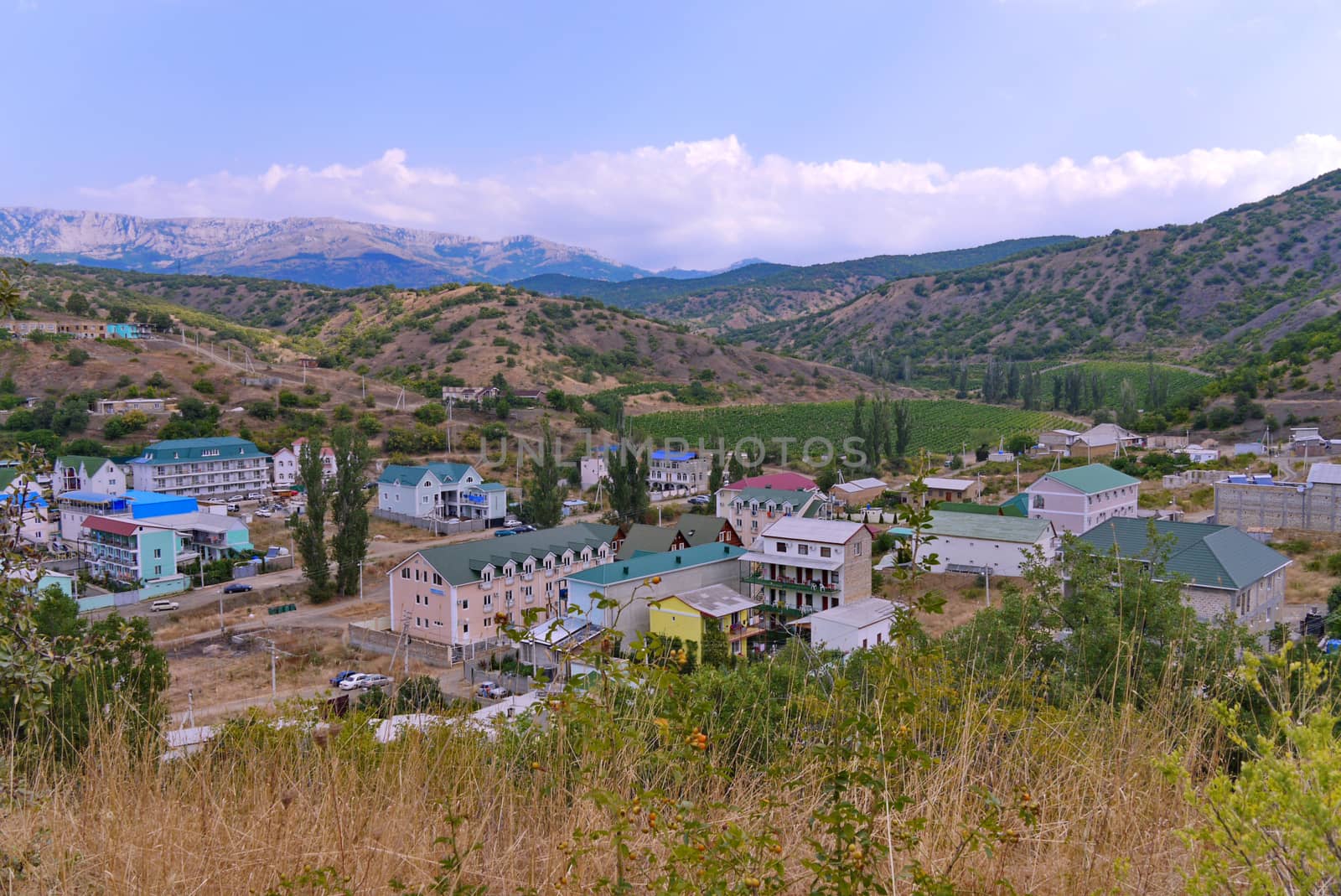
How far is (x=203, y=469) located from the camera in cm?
3312

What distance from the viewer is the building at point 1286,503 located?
2214cm

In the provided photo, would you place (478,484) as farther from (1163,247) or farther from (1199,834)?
(1163,247)

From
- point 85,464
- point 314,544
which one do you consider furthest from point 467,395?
point 314,544

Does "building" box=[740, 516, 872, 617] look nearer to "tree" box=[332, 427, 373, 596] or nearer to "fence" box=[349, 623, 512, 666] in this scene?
"fence" box=[349, 623, 512, 666]

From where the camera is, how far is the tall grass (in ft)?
7.03

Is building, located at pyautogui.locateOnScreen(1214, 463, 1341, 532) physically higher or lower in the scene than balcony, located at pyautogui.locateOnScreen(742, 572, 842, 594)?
higher

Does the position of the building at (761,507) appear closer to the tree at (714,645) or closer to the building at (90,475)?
the tree at (714,645)

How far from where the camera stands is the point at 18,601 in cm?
282

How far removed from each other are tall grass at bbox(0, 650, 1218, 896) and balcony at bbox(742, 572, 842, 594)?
15429 millimetres

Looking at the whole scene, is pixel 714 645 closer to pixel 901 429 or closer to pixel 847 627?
pixel 847 627

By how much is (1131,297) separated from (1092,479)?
6889 centimetres

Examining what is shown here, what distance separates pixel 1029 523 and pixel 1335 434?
21326 mm

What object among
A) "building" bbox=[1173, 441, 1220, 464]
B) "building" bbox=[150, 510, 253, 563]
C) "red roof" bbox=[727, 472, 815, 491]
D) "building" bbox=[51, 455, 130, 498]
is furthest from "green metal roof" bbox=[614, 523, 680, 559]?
"building" bbox=[1173, 441, 1220, 464]

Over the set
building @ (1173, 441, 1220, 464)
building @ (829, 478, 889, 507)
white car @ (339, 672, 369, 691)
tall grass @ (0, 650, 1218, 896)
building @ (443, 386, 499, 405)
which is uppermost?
tall grass @ (0, 650, 1218, 896)
